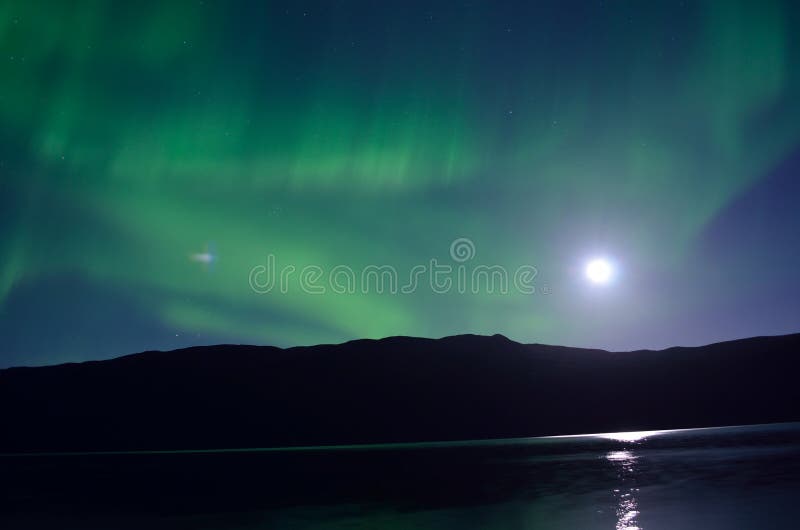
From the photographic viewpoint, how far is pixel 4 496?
57.0m

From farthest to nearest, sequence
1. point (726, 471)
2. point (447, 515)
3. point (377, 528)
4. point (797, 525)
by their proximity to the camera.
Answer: point (726, 471) < point (447, 515) < point (377, 528) < point (797, 525)

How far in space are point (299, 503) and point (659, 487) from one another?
938 inches

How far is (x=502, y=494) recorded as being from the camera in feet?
129

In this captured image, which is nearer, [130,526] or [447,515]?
[447,515]

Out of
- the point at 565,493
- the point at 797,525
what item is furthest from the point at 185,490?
the point at 797,525

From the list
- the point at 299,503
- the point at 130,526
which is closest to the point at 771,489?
the point at 299,503

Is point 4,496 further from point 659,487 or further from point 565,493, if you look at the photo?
point 659,487

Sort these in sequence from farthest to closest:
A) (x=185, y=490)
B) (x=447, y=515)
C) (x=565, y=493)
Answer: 1. (x=185, y=490)
2. (x=565, y=493)
3. (x=447, y=515)

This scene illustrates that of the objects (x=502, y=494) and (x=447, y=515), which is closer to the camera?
(x=447, y=515)

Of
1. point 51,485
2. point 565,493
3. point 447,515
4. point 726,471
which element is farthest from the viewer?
point 51,485

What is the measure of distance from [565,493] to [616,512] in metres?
10.1

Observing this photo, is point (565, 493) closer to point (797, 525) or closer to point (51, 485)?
point (797, 525)

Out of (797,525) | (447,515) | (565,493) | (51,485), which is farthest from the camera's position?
(51,485)

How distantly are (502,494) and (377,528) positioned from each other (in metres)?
14.4
